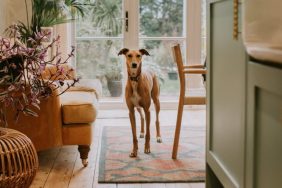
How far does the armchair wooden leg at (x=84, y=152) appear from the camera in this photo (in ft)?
10.8

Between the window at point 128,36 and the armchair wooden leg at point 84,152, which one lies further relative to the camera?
the window at point 128,36

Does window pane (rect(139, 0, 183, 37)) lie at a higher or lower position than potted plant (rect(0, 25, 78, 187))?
higher

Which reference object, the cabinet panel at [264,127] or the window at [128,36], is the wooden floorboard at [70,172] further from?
the cabinet panel at [264,127]

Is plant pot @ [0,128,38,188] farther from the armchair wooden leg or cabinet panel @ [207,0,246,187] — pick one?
the armchair wooden leg

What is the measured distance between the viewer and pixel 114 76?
5.77m

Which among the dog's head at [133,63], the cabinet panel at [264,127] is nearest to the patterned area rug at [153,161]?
the dog's head at [133,63]

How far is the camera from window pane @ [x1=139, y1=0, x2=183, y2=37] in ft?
18.8

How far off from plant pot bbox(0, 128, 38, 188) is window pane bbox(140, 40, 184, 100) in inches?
144

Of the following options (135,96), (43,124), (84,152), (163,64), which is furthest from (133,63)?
(163,64)

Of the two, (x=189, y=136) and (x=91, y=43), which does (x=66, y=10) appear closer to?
(x=91, y=43)

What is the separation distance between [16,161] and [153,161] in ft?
4.81

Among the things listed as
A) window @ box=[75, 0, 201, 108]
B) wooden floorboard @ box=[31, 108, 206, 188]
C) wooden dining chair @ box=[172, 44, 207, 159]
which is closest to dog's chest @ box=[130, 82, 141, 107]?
wooden dining chair @ box=[172, 44, 207, 159]

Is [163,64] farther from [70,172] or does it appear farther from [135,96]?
[70,172]

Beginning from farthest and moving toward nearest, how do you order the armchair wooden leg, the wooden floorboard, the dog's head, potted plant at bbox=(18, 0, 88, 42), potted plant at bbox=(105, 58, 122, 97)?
potted plant at bbox=(105, 58, 122, 97) < potted plant at bbox=(18, 0, 88, 42) < the dog's head < the armchair wooden leg < the wooden floorboard
